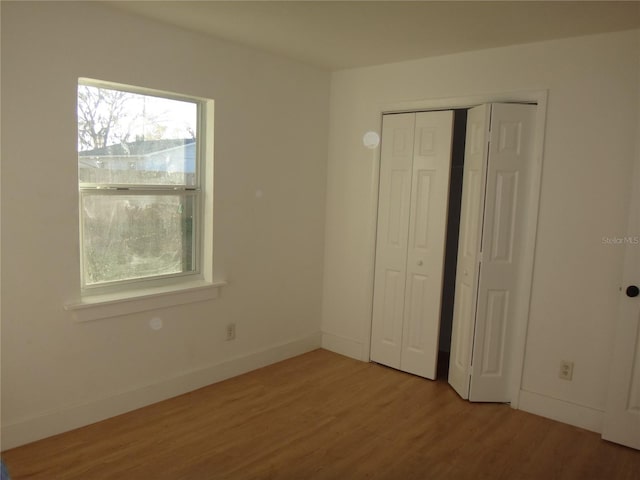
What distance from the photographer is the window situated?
293 centimetres

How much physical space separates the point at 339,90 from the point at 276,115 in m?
0.74

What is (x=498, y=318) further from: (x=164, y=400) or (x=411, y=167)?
(x=164, y=400)

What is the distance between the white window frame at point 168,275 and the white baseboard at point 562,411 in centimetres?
235

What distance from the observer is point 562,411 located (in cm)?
322

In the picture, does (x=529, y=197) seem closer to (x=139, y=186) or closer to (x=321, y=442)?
(x=321, y=442)

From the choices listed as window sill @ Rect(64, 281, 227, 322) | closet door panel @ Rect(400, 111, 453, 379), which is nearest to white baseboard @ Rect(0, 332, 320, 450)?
window sill @ Rect(64, 281, 227, 322)

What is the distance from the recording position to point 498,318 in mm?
3398

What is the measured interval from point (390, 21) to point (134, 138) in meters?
1.76

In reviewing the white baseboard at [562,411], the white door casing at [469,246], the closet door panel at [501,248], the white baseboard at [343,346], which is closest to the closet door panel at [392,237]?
the white baseboard at [343,346]

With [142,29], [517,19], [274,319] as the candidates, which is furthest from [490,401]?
[142,29]

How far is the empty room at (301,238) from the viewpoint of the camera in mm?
2635

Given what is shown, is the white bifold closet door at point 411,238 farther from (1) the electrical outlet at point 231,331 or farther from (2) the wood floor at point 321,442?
(1) the electrical outlet at point 231,331

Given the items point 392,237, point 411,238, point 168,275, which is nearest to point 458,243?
point 411,238

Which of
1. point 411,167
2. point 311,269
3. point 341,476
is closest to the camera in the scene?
point 341,476
